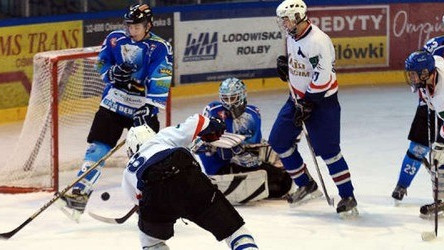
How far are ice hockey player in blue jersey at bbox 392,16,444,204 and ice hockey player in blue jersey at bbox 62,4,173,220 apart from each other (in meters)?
1.32

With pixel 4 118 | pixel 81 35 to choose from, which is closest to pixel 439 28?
pixel 81 35

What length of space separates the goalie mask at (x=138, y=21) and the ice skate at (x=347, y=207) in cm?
135

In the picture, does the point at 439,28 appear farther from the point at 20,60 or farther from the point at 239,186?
the point at 239,186

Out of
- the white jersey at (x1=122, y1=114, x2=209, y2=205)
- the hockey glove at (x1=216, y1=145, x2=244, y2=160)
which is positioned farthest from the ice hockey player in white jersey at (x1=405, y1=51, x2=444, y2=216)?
the white jersey at (x1=122, y1=114, x2=209, y2=205)

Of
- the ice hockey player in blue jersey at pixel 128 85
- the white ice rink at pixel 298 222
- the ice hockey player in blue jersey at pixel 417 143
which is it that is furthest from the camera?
the ice hockey player in blue jersey at pixel 417 143

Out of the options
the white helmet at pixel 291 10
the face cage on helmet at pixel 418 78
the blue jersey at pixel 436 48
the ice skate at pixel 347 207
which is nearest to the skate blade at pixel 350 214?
the ice skate at pixel 347 207

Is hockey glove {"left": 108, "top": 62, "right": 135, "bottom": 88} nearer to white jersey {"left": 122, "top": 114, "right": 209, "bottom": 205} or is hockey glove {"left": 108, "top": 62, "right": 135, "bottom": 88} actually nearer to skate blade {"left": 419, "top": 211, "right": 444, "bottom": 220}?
white jersey {"left": 122, "top": 114, "right": 209, "bottom": 205}

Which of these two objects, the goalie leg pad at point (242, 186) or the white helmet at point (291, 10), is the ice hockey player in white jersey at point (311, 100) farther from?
the goalie leg pad at point (242, 186)

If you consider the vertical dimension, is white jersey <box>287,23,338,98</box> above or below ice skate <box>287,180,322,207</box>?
above

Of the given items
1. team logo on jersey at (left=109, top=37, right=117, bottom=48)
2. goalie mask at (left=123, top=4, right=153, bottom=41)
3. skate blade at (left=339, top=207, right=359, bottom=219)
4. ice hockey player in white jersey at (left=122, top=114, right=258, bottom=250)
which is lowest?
skate blade at (left=339, top=207, right=359, bottom=219)

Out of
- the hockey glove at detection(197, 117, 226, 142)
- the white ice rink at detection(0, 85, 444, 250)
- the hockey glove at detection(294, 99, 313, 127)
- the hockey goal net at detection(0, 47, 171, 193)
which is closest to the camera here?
the hockey glove at detection(197, 117, 226, 142)

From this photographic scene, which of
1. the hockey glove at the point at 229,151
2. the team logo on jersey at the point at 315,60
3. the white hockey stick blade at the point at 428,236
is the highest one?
the team logo on jersey at the point at 315,60

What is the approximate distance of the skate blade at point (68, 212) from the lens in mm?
6453

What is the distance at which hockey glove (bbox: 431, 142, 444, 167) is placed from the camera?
6289 mm
